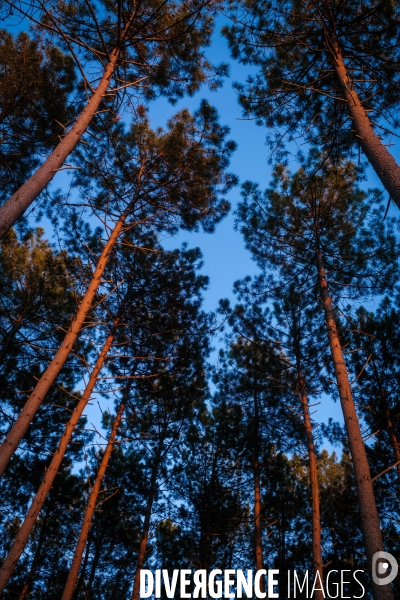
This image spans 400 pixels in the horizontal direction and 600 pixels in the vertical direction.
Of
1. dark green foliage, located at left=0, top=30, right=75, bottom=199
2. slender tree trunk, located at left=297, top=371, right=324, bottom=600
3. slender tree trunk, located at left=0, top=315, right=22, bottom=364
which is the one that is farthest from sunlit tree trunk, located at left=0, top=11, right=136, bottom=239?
slender tree trunk, located at left=297, top=371, right=324, bottom=600

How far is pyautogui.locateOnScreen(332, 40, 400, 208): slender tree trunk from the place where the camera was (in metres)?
3.97

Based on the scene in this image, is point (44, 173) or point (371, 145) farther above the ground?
point (371, 145)

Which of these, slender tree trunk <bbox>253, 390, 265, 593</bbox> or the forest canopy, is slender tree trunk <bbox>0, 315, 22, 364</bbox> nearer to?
the forest canopy

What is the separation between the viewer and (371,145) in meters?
4.62

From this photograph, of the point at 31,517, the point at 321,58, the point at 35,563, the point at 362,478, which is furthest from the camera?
the point at 35,563

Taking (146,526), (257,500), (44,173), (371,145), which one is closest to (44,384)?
(44,173)

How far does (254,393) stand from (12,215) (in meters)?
7.93

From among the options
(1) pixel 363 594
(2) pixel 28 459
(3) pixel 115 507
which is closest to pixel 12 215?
(2) pixel 28 459

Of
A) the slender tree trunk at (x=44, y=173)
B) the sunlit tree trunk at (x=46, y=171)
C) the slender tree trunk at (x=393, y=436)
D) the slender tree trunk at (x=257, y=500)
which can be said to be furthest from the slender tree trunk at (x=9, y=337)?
the slender tree trunk at (x=393, y=436)

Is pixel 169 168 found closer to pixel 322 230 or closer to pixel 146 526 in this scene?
pixel 322 230

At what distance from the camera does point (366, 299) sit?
873 centimetres

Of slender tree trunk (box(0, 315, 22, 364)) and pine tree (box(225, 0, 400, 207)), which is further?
slender tree trunk (box(0, 315, 22, 364))

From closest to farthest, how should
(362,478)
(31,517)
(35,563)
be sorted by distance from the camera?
(31,517), (362,478), (35,563)

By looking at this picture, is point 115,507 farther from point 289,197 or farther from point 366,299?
point 289,197
